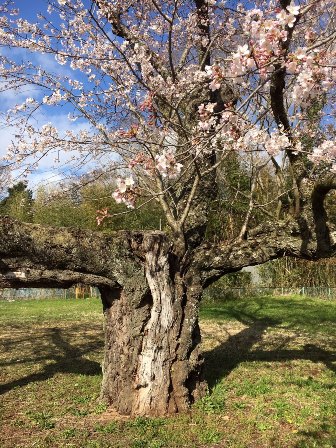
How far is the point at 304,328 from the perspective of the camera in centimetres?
938

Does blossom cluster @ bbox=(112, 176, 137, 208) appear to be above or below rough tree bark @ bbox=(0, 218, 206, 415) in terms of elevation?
above

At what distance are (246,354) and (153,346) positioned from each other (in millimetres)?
2942

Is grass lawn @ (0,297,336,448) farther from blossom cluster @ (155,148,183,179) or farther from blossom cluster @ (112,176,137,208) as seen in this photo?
blossom cluster @ (155,148,183,179)

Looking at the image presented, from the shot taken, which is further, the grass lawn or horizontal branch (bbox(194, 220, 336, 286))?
horizontal branch (bbox(194, 220, 336, 286))

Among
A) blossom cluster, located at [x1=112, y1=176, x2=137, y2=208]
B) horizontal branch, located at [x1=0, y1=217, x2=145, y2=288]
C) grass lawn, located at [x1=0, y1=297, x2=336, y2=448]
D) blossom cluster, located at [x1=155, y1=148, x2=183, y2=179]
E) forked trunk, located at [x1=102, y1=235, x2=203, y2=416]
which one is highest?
blossom cluster, located at [x1=155, y1=148, x2=183, y2=179]

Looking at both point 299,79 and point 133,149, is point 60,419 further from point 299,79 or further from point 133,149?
point 299,79

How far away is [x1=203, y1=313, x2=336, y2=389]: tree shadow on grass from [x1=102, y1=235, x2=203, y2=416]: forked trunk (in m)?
0.86

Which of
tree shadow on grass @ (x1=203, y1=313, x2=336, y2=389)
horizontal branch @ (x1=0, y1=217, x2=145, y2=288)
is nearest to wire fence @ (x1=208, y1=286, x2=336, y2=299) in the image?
tree shadow on grass @ (x1=203, y1=313, x2=336, y2=389)

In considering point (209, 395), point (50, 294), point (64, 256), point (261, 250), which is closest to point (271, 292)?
point (50, 294)

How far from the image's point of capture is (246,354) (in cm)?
704

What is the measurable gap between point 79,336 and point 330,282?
11.8 m

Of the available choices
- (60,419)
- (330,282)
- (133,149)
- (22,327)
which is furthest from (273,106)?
(330,282)

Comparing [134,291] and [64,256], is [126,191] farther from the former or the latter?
[134,291]

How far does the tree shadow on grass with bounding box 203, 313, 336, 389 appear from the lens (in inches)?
239
